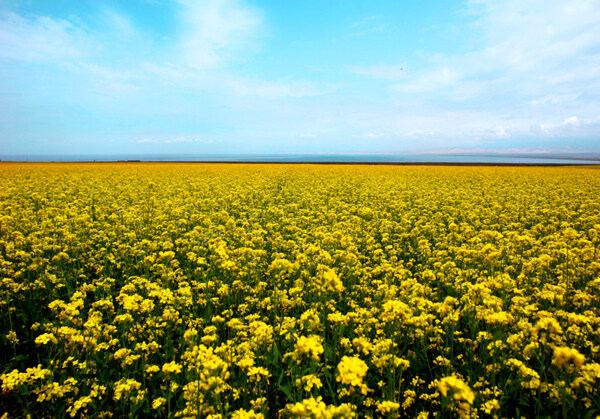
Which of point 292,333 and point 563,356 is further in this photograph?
point 292,333

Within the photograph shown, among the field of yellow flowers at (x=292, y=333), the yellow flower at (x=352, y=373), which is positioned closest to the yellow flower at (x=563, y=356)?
the field of yellow flowers at (x=292, y=333)

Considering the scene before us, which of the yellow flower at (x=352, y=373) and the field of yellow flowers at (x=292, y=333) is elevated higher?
the yellow flower at (x=352, y=373)

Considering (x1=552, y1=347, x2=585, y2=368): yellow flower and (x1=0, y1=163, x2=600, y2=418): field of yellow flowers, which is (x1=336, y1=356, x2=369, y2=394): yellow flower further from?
(x1=552, y1=347, x2=585, y2=368): yellow flower

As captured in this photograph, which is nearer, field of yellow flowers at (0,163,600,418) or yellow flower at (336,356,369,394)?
yellow flower at (336,356,369,394)

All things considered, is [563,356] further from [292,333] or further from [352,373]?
[292,333]

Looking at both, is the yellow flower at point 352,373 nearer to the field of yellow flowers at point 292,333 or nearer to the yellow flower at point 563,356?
the field of yellow flowers at point 292,333

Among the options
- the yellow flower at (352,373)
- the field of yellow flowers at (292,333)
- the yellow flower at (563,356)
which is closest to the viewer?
the yellow flower at (352,373)

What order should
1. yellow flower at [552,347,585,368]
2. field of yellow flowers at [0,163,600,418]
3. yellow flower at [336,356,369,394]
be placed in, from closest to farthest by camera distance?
yellow flower at [336,356,369,394]
yellow flower at [552,347,585,368]
field of yellow flowers at [0,163,600,418]

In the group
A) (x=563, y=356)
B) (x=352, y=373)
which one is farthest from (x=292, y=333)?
(x=563, y=356)

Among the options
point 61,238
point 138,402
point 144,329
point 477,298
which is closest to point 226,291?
point 144,329

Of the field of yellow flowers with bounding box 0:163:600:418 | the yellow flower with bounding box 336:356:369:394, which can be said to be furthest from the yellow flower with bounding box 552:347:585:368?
the yellow flower with bounding box 336:356:369:394

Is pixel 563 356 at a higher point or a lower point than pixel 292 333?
higher

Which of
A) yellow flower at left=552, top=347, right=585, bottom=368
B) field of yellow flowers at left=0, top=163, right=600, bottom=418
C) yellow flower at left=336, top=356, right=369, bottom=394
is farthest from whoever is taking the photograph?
field of yellow flowers at left=0, top=163, right=600, bottom=418

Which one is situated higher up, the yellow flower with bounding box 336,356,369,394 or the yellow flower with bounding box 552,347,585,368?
the yellow flower with bounding box 552,347,585,368
